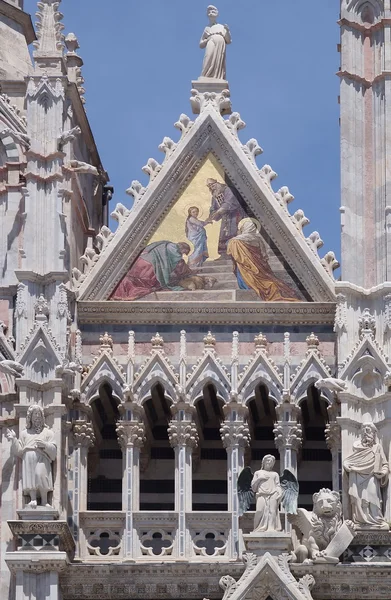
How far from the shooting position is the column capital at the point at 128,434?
2875 centimetres

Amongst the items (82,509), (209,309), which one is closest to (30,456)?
(82,509)

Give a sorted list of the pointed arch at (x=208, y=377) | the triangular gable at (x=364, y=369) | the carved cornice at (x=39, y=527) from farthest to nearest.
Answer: the pointed arch at (x=208, y=377)
the triangular gable at (x=364, y=369)
the carved cornice at (x=39, y=527)

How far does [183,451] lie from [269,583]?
2.01 meters

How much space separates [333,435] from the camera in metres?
28.7

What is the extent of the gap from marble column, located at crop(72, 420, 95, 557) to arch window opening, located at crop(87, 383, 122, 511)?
0.24 metres

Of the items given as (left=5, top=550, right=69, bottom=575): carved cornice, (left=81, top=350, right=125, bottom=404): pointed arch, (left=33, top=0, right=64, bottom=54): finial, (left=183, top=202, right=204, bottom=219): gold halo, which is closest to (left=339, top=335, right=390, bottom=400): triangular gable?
(left=81, top=350, right=125, bottom=404): pointed arch

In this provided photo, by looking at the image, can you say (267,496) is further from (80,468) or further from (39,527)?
(39,527)

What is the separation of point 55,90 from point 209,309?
2902 millimetres

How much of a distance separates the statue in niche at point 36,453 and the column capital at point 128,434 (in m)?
0.87

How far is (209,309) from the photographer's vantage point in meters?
29.4

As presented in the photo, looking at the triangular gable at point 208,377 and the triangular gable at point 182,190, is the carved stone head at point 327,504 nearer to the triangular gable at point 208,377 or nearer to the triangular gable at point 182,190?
the triangular gable at point 208,377

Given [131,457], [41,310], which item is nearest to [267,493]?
[131,457]

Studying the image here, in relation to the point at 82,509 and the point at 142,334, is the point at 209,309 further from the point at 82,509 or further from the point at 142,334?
the point at 82,509

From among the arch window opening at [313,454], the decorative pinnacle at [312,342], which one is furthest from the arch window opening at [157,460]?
the decorative pinnacle at [312,342]
